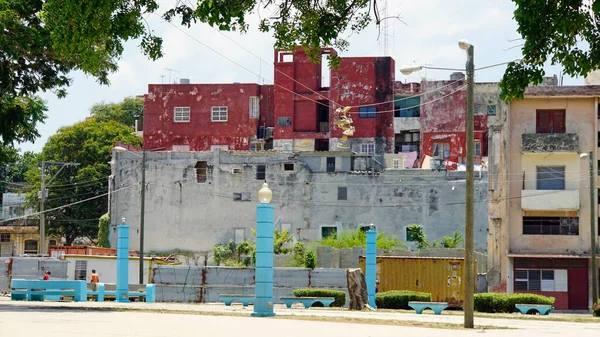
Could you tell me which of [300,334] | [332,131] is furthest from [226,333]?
[332,131]

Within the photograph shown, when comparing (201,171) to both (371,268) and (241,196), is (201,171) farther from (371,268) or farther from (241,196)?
(371,268)

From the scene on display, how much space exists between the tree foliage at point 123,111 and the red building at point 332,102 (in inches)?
1095

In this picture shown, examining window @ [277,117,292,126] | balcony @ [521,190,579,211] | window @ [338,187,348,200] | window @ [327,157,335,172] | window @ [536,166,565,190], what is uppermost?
window @ [277,117,292,126]

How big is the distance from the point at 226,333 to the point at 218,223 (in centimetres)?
5388

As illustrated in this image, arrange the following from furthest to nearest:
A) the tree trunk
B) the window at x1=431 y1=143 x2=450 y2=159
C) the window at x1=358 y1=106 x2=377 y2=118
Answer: the window at x1=358 y1=106 x2=377 y2=118 → the window at x1=431 y1=143 x2=450 y2=159 → the tree trunk

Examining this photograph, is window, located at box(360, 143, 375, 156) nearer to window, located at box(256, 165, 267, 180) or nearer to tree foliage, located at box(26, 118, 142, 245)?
window, located at box(256, 165, 267, 180)

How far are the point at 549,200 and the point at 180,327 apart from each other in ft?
130

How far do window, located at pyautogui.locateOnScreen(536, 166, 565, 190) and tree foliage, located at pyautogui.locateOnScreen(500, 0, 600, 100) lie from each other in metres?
44.2

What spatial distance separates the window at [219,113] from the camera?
83062 mm

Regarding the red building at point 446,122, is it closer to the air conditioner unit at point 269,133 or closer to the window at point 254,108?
the air conditioner unit at point 269,133

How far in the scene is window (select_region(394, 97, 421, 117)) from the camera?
80.4m

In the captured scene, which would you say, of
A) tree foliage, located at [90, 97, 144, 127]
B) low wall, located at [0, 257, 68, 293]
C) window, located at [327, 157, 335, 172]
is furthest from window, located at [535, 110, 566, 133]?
tree foliage, located at [90, 97, 144, 127]

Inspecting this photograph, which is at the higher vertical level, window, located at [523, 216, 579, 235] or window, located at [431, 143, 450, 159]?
window, located at [431, 143, 450, 159]

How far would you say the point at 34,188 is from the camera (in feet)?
292
